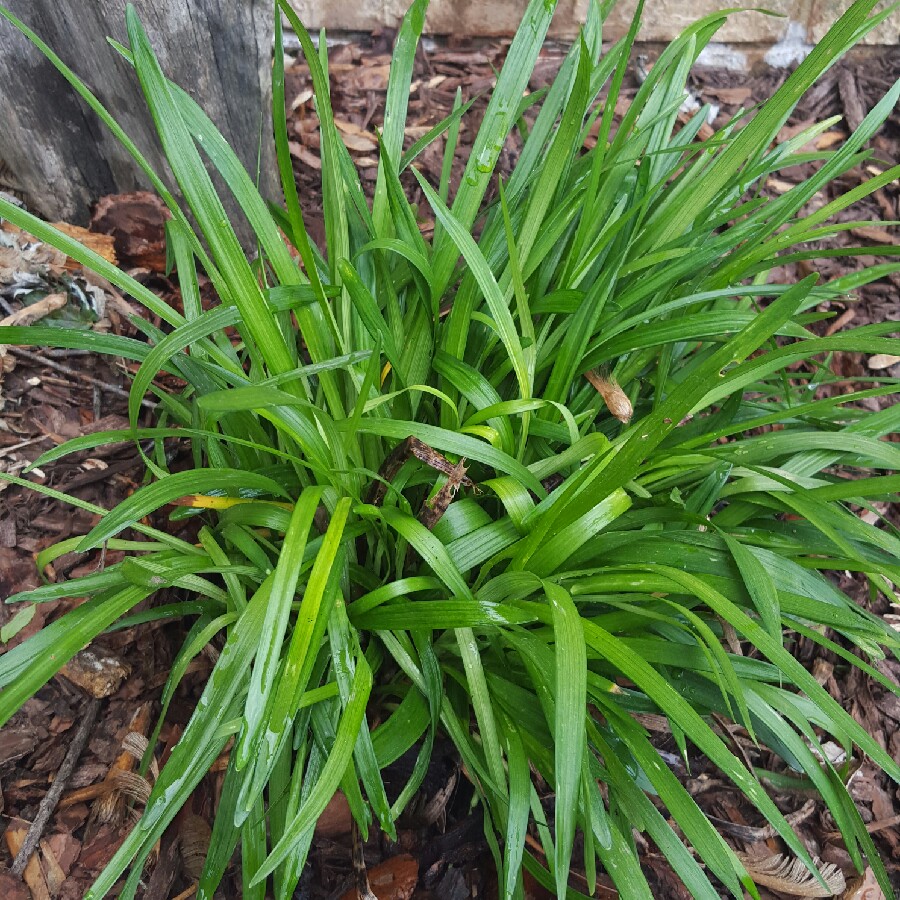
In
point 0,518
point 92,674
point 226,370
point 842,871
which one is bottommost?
point 842,871

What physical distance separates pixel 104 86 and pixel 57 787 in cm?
142

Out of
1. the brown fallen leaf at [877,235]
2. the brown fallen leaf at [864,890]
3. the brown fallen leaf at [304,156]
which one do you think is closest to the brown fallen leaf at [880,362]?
the brown fallen leaf at [877,235]

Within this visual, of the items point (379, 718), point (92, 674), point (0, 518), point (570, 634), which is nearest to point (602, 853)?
point (570, 634)

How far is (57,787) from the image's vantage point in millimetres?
1270

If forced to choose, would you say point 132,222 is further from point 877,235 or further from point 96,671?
point 877,235

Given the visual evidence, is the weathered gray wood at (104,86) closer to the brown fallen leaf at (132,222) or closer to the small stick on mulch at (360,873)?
the brown fallen leaf at (132,222)

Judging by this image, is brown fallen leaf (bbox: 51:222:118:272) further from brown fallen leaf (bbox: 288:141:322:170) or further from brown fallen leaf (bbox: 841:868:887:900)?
brown fallen leaf (bbox: 841:868:887:900)

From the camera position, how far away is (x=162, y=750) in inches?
Answer: 53.2

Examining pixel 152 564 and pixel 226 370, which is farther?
pixel 226 370

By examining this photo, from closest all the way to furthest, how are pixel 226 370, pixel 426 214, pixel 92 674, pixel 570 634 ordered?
pixel 570 634 → pixel 226 370 → pixel 92 674 → pixel 426 214

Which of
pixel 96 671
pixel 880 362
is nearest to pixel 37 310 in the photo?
pixel 96 671

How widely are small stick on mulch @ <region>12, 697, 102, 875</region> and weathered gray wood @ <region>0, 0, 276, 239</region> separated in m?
1.15

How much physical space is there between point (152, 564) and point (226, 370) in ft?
1.14

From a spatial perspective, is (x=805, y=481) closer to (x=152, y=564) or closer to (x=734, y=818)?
(x=734, y=818)
